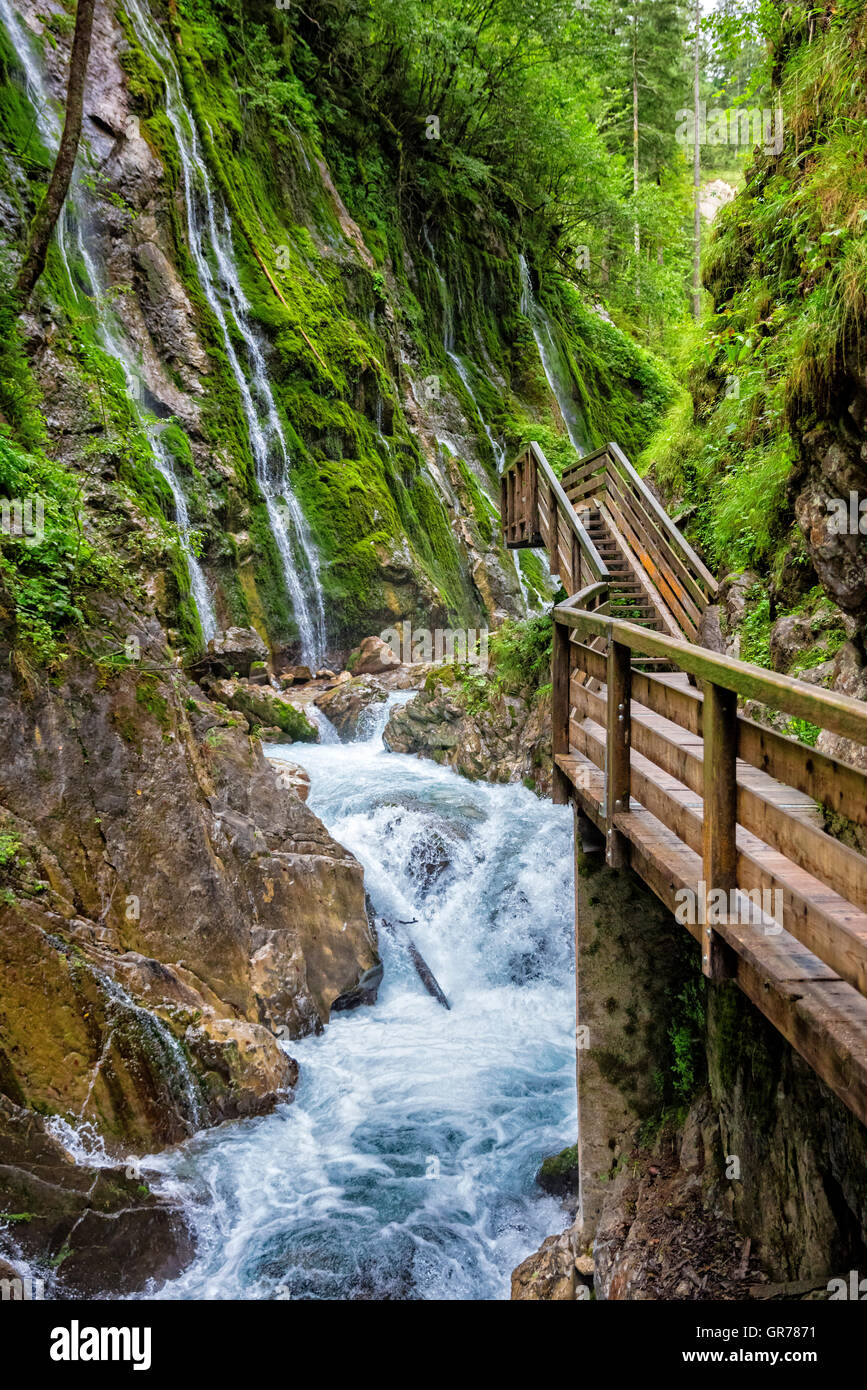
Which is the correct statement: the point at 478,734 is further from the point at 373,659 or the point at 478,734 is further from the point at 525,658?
the point at 373,659

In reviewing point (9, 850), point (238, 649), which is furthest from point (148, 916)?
A: point (238, 649)

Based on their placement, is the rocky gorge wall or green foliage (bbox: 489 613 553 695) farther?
green foliage (bbox: 489 613 553 695)

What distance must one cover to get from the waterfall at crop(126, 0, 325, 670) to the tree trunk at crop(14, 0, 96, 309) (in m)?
5.24

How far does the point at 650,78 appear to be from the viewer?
3256 cm

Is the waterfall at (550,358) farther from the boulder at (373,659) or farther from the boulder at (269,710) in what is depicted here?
the boulder at (269,710)

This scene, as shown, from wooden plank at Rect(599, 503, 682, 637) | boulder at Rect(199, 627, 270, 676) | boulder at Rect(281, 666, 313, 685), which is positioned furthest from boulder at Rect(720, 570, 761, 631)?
boulder at Rect(281, 666, 313, 685)

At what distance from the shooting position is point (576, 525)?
893 centimetres

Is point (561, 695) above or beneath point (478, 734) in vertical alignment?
above

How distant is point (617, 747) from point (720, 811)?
1.19 meters

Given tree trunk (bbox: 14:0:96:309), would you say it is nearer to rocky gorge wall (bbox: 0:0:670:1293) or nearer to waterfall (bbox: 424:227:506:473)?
rocky gorge wall (bbox: 0:0:670:1293)

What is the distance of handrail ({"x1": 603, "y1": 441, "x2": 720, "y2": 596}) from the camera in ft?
25.8

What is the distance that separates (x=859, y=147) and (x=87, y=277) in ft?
43.0
